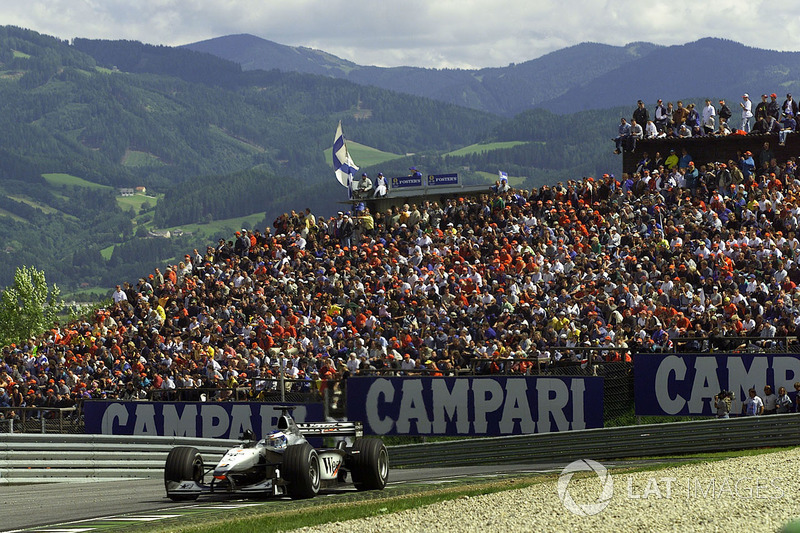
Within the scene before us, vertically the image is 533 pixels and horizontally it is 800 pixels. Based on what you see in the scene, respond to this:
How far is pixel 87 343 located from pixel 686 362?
1968cm

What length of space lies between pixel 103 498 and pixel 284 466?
3715mm

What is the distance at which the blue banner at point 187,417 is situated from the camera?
94.2 feet

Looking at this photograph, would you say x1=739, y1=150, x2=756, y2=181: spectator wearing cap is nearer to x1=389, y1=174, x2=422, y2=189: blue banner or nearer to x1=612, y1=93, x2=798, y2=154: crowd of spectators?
x1=612, y1=93, x2=798, y2=154: crowd of spectators

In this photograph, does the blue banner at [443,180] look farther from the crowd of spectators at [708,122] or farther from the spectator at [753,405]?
the spectator at [753,405]

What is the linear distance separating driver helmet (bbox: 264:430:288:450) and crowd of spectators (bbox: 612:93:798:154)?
20636 mm

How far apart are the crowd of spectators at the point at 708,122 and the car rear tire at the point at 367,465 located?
19646 millimetres

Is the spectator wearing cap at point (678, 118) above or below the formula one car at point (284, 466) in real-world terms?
above

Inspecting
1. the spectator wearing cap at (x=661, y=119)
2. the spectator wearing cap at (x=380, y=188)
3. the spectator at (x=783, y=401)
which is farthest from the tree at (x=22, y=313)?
the spectator at (x=783, y=401)

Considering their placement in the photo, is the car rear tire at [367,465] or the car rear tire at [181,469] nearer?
the car rear tire at [181,469]

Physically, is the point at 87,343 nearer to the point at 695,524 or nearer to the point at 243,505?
the point at 243,505

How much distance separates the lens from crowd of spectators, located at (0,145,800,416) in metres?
27.4

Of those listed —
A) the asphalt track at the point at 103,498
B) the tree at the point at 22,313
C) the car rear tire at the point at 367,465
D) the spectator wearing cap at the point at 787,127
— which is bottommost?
the asphalt track at the point at 103,498

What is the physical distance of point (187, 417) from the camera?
3025 centimetres

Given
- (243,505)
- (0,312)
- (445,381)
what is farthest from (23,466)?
(0,312)
